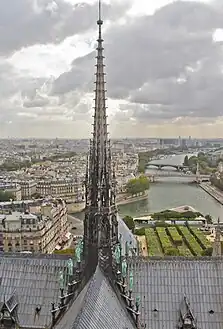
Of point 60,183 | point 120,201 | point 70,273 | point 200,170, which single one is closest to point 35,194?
point 60,183

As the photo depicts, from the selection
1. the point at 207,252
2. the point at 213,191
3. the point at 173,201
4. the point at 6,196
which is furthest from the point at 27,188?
the point at 207,252

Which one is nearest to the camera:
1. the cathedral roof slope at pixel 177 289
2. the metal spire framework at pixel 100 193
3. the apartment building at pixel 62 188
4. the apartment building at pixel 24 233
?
the metal spire framework at pixel 100 193

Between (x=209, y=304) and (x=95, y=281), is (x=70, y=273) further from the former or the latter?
(x=209, y=304)

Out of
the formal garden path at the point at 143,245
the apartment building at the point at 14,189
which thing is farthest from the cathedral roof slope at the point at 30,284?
the apartment building at the point at 14,189

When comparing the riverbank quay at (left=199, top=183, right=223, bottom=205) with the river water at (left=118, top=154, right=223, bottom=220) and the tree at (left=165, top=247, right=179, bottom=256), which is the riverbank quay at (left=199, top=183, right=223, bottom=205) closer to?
the river water at (left=118, top=154, right=223, bottom=220)

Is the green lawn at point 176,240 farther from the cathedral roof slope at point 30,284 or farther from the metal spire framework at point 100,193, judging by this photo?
the metal spire framework at point 100,193
